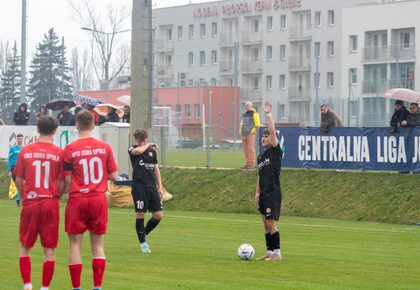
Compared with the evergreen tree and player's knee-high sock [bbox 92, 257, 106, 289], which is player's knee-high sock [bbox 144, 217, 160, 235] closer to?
player's knee-high sock [bbox 92, 257, 106, 289]

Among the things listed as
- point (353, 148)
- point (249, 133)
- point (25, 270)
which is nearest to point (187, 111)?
point (249, 133)

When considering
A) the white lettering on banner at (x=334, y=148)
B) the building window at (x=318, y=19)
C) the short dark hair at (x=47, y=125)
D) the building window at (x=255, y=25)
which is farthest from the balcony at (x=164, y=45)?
the short dark hair at (x=47, y=125)

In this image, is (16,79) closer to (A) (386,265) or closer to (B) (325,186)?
(B) (325,186)

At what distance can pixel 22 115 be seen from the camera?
128 ft

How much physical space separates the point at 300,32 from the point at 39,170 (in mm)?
91035

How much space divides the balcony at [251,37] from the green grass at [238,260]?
82027mm

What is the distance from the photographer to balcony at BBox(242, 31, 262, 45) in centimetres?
10625

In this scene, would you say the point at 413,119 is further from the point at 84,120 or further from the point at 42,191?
the point at 42,191

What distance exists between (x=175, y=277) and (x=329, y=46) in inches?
3388

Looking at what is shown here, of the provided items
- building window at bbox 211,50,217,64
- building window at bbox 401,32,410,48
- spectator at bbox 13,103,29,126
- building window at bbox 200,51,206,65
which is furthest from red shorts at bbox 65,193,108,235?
building window at bbox 200,51,206,65

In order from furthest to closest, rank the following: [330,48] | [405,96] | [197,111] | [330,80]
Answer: [330,48] → [330,80] → [197,111] → [405,96]

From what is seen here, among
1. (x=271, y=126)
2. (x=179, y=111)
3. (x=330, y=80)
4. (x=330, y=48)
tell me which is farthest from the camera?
(x=330, y=48)

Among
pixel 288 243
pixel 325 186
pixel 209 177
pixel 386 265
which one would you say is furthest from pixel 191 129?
pixel 386 265

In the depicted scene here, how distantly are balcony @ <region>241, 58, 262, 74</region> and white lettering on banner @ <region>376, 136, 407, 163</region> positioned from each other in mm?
78561
